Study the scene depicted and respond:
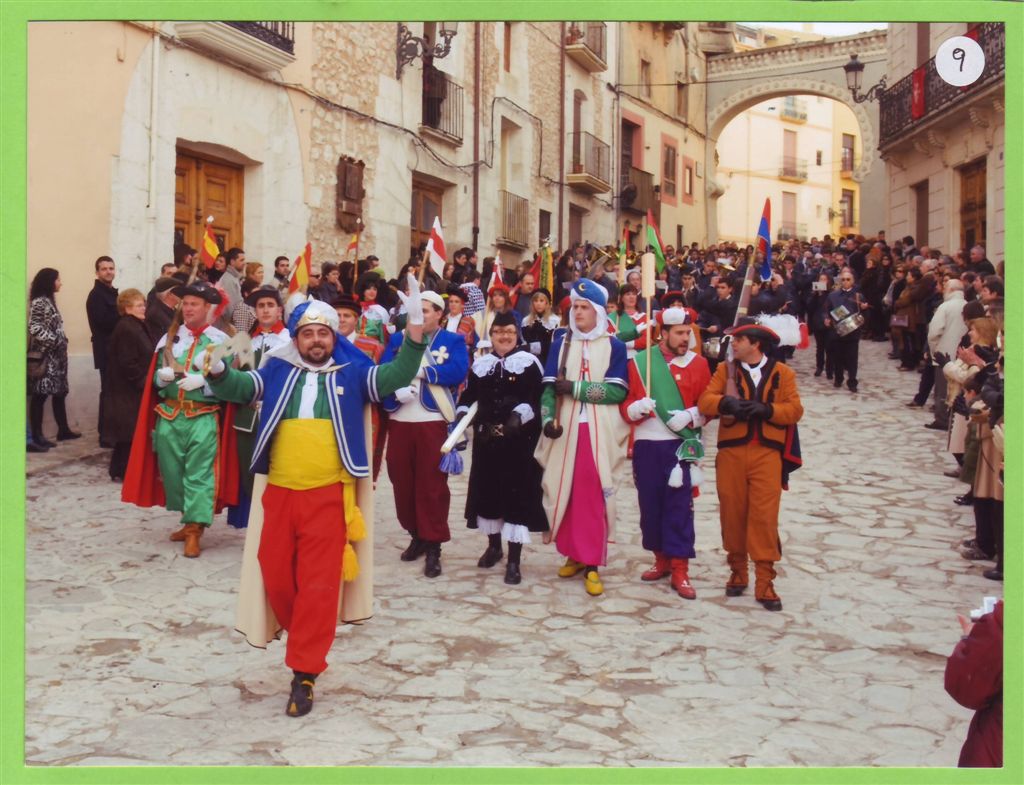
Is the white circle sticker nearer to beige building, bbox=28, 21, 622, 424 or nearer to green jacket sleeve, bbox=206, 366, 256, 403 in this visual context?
green jacket sleeve, bbox=206, 366, 256, 403

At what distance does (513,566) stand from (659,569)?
35.7 inches

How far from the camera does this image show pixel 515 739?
400cm

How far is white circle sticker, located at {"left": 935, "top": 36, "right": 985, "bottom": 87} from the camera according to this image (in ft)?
10.9

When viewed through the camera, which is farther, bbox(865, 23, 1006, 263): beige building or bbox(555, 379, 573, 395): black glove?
bbox(865, 23, 1006, 263): beige building

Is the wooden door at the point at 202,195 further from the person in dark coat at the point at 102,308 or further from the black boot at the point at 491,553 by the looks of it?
the black boot at the point at 491,553

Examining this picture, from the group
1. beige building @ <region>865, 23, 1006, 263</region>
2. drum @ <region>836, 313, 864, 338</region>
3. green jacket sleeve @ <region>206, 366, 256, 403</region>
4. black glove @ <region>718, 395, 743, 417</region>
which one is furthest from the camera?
drum @ <region>836, 313, 864, 338</region>

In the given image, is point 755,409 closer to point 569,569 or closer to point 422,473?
point 569,569

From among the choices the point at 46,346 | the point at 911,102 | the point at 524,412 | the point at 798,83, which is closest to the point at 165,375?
the point at 524,412

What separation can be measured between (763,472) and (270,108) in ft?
22.4

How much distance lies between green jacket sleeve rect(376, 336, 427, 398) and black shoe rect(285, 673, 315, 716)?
3.97ft

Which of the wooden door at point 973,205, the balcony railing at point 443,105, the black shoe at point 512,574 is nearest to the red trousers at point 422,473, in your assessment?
the black shoe at point 512,574

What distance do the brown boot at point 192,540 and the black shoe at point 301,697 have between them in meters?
2.54

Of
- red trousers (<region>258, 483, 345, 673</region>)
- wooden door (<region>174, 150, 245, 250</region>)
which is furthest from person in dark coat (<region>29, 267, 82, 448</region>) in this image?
red trousers (<region>258, 483, 345, 673</region>)
